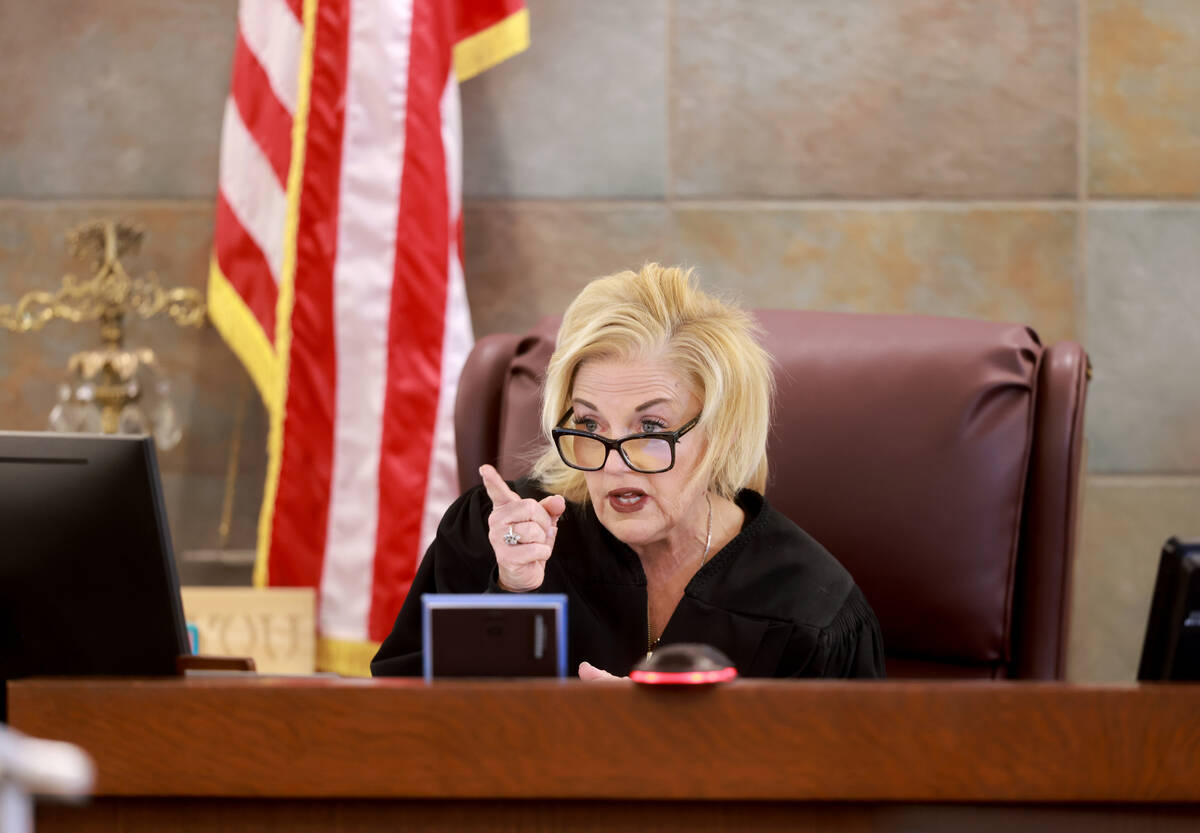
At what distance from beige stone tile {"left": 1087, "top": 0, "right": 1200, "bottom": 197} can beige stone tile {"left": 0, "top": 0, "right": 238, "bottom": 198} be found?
5.83 feet

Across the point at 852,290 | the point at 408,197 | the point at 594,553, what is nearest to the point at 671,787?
the point at 594,553

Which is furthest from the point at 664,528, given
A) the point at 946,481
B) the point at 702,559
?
the point at 946,481

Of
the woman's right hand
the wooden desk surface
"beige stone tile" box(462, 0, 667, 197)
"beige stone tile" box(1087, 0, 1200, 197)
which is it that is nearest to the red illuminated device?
the wooden desk surface

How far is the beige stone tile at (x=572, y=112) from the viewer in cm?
249

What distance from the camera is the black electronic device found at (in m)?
0.88

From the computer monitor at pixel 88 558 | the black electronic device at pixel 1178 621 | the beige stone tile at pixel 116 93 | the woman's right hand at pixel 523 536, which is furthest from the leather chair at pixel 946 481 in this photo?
the beige stone tile at pixel 116 93

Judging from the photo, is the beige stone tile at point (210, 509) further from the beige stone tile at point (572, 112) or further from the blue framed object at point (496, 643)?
the blue framed object at point (496, 643)

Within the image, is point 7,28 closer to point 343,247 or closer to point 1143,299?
point 343,247

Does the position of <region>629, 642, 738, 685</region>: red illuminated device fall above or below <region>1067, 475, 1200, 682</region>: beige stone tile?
above

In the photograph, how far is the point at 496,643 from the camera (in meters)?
0.86

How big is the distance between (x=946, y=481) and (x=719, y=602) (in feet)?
1.20

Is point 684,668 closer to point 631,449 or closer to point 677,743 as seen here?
point 677,743

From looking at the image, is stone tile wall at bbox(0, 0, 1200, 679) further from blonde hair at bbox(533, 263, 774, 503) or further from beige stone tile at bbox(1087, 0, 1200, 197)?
blonde hair at bbox(533, 263, 774, 503)

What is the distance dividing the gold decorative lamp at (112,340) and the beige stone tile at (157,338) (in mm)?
94
